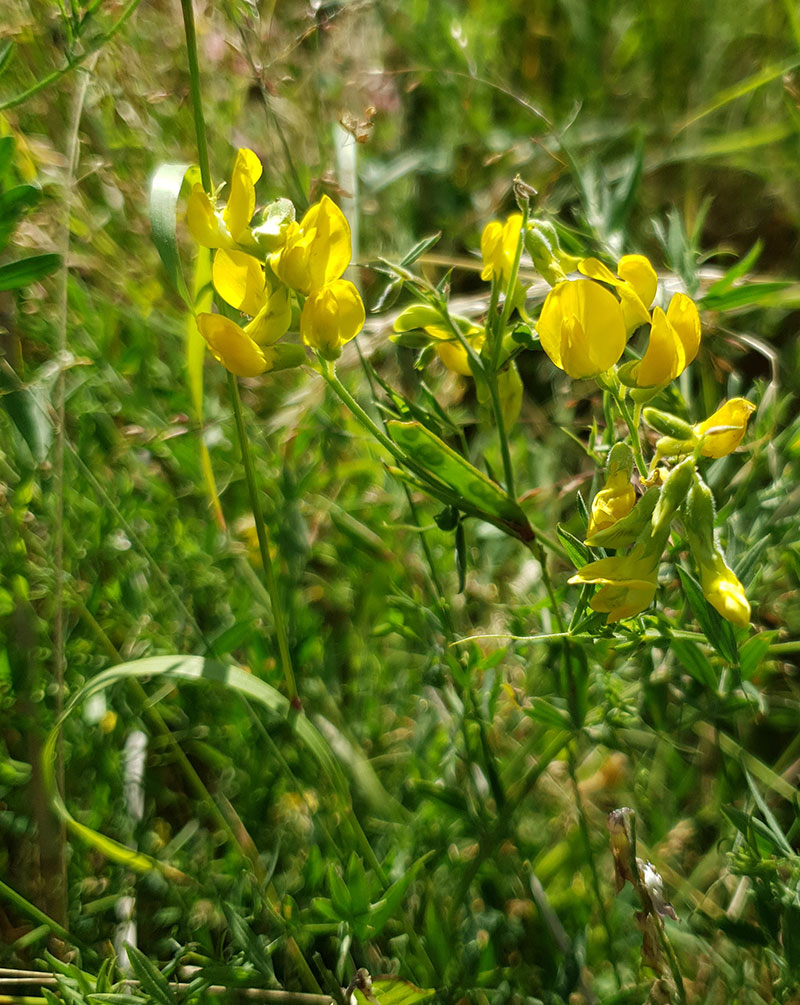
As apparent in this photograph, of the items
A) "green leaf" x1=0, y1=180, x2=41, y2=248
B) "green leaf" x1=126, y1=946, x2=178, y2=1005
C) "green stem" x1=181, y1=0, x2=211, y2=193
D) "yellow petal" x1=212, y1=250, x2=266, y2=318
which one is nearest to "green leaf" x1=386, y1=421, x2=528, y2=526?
"yellow petal" x1=212, y1=250, x2=266, y2=318

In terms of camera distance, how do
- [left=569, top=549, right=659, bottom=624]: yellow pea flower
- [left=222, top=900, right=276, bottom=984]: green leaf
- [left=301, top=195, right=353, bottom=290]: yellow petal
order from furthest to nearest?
[left=222, top=900, right=276, bottom=984]: green leaf → [left=301, top=195, right=353, bottom=290]: yellow petal → [left=569, top=549, right=659, bottom=624]: yellow pea flower

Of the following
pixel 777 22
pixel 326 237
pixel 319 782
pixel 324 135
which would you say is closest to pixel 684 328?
pixel 326 237

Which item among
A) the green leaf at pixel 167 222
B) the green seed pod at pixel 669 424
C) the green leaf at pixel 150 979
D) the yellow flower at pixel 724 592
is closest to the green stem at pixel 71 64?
the green leaf at pixel 167 222

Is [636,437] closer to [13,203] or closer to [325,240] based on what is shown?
[325,240]

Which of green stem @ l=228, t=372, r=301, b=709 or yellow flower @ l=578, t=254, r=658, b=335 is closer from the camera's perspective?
yellow flower @ l=578, t=254, r=658, b=335

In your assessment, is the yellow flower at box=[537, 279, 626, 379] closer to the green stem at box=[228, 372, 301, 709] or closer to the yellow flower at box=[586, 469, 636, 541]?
the yellow flower at box=[586, 469, 636, 541]

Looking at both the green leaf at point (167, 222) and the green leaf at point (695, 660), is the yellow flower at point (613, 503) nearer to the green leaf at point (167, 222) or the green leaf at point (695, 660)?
the green leaf at point (695, 660)

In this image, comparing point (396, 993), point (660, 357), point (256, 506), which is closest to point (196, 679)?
point (256, 506)
